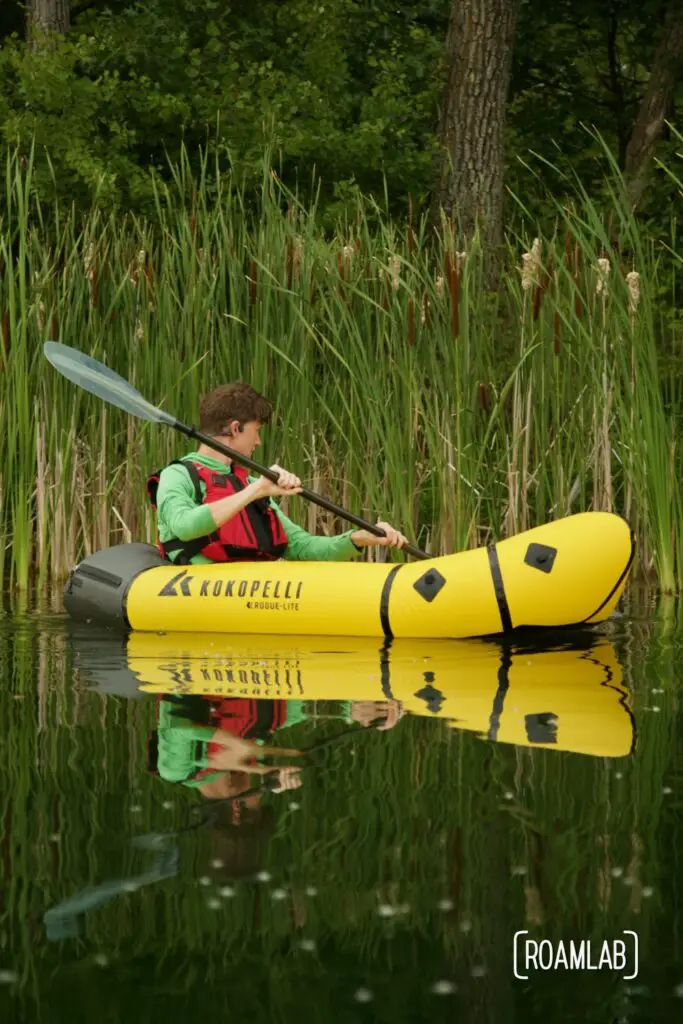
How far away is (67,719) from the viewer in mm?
5141

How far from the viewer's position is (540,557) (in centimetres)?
642

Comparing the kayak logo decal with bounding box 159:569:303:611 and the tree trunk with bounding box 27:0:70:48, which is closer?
the kayak logo decal with bounding box 159:569:303:611

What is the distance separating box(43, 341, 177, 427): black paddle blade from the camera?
7074mm

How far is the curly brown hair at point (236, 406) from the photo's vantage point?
6.78 meters

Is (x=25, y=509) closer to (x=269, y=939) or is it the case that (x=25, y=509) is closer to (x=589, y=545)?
(x=589, y=545)

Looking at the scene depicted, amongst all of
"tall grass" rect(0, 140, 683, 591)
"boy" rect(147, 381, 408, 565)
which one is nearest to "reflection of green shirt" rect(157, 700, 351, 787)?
"boy" rect(147, 381, 408, 565)

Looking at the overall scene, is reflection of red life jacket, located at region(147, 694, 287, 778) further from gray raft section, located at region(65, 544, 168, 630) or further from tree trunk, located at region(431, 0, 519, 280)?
tree trunk, located at region(431, 0, 519, 280)

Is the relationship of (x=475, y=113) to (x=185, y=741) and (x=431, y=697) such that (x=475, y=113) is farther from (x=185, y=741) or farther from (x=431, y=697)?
(x=185, y=741)

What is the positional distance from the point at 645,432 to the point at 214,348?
1.98m

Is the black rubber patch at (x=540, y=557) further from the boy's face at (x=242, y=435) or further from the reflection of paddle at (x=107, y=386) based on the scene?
the boy's face at (x=242, y=435)

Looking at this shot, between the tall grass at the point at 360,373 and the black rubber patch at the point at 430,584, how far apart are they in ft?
3.40

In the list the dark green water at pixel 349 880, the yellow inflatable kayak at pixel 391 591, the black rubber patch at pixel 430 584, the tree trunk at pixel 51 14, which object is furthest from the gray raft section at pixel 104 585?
the tree trunk at pixel 51 14

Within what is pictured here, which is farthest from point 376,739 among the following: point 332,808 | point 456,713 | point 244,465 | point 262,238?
point 262,238

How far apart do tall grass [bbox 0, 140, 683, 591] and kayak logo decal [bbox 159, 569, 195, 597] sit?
108 cm
